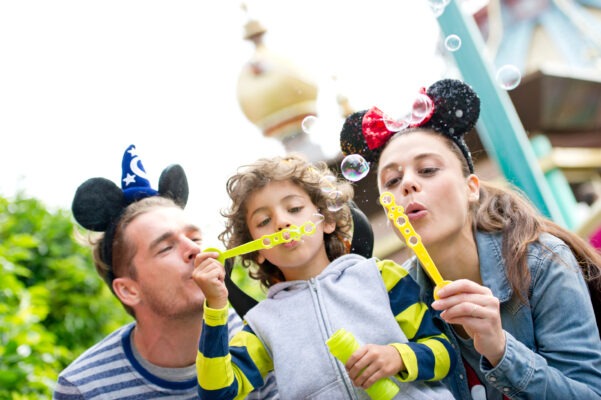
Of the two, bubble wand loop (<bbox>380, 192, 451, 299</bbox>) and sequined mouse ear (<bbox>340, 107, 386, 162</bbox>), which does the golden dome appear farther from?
bubble wand loop (<bbox>380, 192, 451, 299</bbox>)

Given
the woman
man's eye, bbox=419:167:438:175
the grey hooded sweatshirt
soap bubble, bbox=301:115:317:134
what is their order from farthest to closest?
1. soap bubble, bbox=301:115:317:134
2. man's eye, bbox=419:167:438:175
3. the grey hooded sweatshirt
4. the woman

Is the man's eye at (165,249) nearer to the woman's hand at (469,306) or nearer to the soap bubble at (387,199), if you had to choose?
the soap bubble at (387,199)

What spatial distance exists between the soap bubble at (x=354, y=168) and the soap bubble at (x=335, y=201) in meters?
0.08

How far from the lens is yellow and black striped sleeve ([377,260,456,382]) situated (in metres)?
1.33

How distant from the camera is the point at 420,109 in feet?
5.19

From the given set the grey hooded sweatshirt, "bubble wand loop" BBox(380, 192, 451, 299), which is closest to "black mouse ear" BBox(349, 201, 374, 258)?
the grey hooded sweatshirt

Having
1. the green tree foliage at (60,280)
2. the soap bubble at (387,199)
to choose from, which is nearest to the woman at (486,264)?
the soap bubble at (387,199)

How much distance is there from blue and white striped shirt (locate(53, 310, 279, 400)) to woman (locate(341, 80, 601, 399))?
0.85 meters

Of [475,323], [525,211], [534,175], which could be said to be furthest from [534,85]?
[475,323]

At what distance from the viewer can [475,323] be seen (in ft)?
3.86

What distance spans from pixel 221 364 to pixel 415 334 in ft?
1.80

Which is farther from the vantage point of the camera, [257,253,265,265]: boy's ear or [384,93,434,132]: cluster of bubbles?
[257,253,265,265]: boy's ear

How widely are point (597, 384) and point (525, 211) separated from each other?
22.1 inches

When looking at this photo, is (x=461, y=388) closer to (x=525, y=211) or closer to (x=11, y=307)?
(x=525, y=211)
